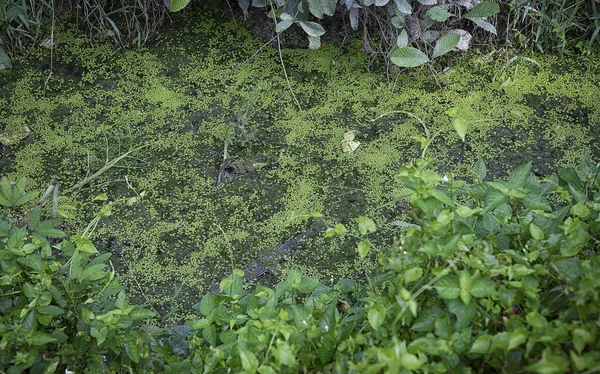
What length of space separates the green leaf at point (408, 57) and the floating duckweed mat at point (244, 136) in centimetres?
16

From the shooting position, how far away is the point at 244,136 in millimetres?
2268

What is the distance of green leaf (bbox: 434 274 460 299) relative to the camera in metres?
1.03

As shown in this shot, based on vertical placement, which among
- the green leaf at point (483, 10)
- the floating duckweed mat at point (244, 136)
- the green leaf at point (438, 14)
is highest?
the green leaf at point (438, 14)

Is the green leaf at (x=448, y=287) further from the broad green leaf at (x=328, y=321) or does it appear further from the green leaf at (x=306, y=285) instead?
the green leaf at (x=306, y=285)

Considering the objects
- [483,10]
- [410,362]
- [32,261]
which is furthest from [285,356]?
[483,10]

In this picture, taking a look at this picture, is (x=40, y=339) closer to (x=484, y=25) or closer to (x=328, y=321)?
(x=328, y=321)

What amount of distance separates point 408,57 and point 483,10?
0.93ft

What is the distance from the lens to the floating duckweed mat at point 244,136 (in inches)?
77.9

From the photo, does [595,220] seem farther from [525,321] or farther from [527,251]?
[525,321]

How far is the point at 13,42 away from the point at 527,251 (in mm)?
2082

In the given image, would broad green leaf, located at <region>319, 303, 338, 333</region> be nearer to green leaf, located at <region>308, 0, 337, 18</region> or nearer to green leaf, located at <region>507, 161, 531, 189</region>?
green leaf, located at <region>507, 161, 531, 189</region>

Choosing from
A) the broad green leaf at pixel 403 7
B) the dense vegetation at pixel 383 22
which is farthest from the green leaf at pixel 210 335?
the broad green leaf at pixel 403 7

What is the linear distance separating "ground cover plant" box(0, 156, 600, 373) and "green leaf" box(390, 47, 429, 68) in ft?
2.77

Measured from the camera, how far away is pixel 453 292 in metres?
1.04
